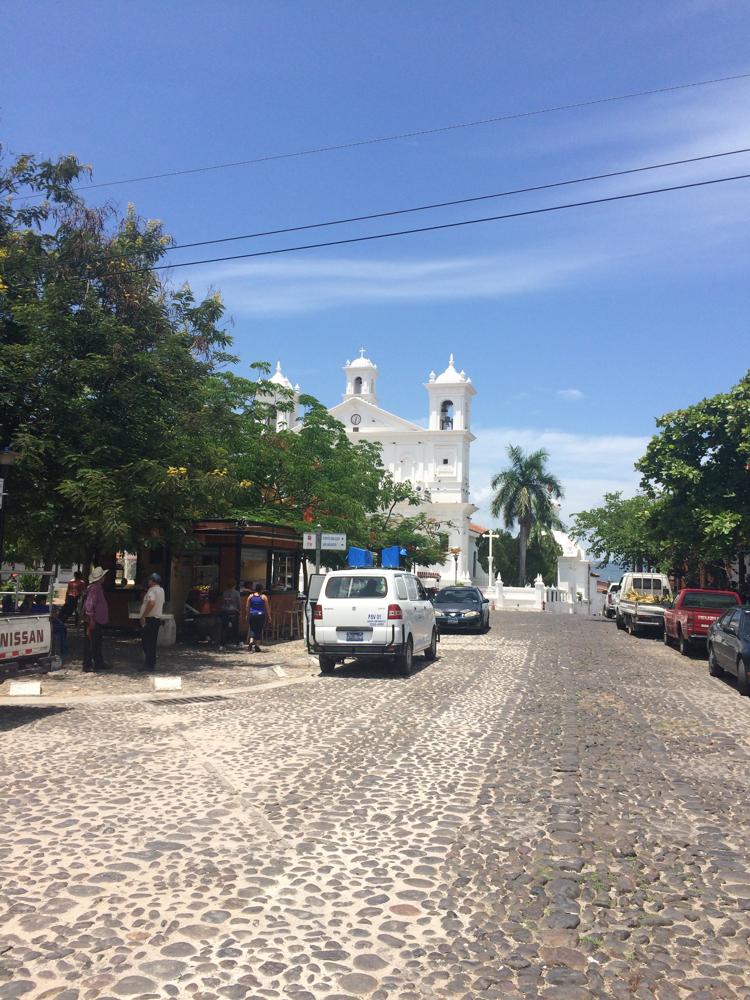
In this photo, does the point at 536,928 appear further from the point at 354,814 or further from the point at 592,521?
the point at 592,521

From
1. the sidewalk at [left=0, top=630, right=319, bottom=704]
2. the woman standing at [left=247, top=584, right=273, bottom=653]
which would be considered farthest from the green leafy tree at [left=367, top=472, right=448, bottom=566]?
the sidewalk at [left=0, top=630, right=319, bottom=704]

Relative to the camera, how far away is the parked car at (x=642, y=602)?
2688 centimetres

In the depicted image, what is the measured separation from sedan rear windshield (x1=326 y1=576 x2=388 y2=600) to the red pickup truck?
9335mm

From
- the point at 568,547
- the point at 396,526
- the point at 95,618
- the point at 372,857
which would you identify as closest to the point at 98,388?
the point at 95,618

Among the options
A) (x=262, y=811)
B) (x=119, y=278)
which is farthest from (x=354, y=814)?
(x=119, y=278)

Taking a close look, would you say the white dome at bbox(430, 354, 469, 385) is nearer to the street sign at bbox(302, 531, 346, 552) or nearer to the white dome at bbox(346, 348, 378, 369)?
the white dome at bbox(346, 348, 378, 369)

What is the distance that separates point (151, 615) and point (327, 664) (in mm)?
3311

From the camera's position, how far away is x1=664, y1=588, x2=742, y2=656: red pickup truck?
2002cm

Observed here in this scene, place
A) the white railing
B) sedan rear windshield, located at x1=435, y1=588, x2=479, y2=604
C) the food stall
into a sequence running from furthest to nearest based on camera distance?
the white railing, sedan rear windshield, located at x1=435, y1=588, x2=479, y2=604, the food stall

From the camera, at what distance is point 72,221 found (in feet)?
54.7

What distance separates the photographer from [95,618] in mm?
14109

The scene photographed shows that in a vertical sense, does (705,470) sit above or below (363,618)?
above

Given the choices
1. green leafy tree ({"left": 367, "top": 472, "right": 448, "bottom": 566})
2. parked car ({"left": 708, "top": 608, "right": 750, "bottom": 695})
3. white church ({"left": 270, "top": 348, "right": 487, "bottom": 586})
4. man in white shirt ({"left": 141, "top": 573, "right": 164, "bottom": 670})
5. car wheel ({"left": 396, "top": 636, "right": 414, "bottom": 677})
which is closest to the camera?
parked car ({"left": 708, "top": 608, "right": 750, "bottom": 695})

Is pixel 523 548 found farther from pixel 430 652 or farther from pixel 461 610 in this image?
pixel 430 652
